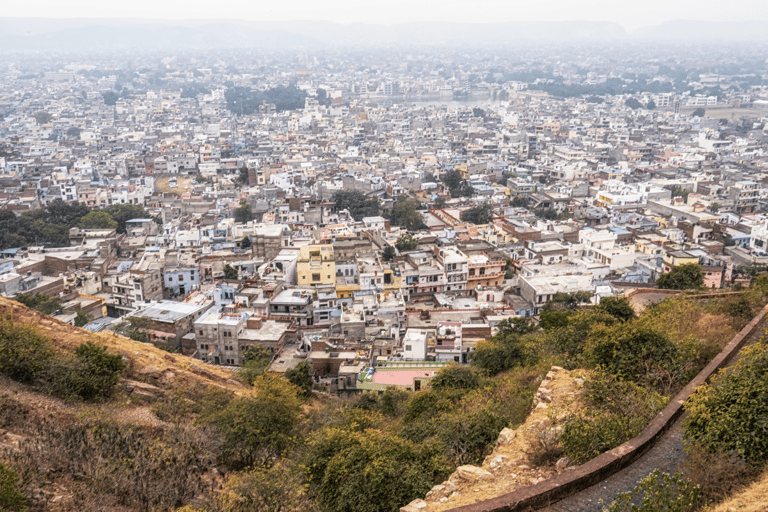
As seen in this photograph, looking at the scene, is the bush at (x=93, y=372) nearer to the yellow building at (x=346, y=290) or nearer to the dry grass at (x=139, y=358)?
the dry grass at (x=139, y=358)

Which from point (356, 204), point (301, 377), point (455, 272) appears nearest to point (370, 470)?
point (301, 377)

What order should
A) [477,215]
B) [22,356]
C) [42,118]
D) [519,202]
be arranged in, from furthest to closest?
[42,118], [519,202], [477,215], [22,356]

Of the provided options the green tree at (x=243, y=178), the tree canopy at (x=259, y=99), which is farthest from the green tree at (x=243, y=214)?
the tree canopy at (x=259, y=99)

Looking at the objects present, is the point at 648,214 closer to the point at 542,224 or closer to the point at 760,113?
the point at 542,224

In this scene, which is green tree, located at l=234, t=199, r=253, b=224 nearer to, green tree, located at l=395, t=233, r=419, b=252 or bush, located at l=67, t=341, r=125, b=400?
green tree, located at l=395, t=233, r=419, b=252

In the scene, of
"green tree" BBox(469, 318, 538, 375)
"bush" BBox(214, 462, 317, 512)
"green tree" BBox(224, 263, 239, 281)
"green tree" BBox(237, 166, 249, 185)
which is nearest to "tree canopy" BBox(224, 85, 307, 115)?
"green tree" BBox(237, 166, 249, 185)

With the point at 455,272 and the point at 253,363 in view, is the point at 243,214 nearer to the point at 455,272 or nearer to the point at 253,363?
the point at 455,272
